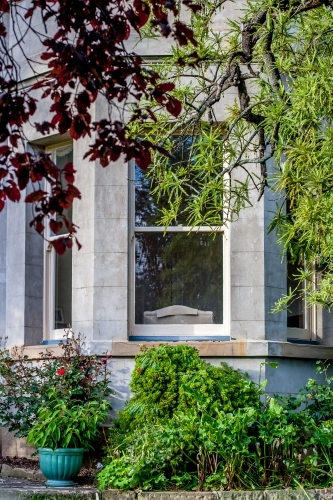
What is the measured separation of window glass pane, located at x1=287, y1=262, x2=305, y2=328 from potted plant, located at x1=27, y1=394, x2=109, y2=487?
2.40 metres

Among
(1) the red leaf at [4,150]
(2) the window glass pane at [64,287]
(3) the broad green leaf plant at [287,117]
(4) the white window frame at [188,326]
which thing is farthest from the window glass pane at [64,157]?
(1) the red leaf at [4,150]

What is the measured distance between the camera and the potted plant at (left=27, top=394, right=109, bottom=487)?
7660mm

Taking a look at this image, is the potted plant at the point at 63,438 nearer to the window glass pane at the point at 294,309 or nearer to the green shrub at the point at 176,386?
the green shrub at the point at 176,386

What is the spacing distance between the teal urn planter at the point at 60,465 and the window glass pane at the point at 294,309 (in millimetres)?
2744

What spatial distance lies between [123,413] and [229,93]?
343cm

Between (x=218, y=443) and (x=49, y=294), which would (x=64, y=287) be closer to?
(x=49, y=294)

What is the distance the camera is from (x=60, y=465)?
25.1ft

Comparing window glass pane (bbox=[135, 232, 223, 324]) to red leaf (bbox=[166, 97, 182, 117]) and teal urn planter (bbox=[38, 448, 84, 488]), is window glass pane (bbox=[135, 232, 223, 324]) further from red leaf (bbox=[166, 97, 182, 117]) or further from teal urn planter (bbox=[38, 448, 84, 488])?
red leaf (bbox=[166, 97, 182, 117])

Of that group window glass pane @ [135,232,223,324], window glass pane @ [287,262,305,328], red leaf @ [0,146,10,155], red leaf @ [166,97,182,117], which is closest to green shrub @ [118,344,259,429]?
window glass pane @ [135,232,223,324]

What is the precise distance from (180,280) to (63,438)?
2.07 meters

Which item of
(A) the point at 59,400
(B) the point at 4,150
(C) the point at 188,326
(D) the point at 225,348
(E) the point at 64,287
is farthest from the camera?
(E) the point at 64,287

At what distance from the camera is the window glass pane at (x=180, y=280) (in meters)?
8.85

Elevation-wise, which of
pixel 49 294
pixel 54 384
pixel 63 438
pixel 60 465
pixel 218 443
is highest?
pixel 49 294

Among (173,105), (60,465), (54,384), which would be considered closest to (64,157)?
(54,384)
